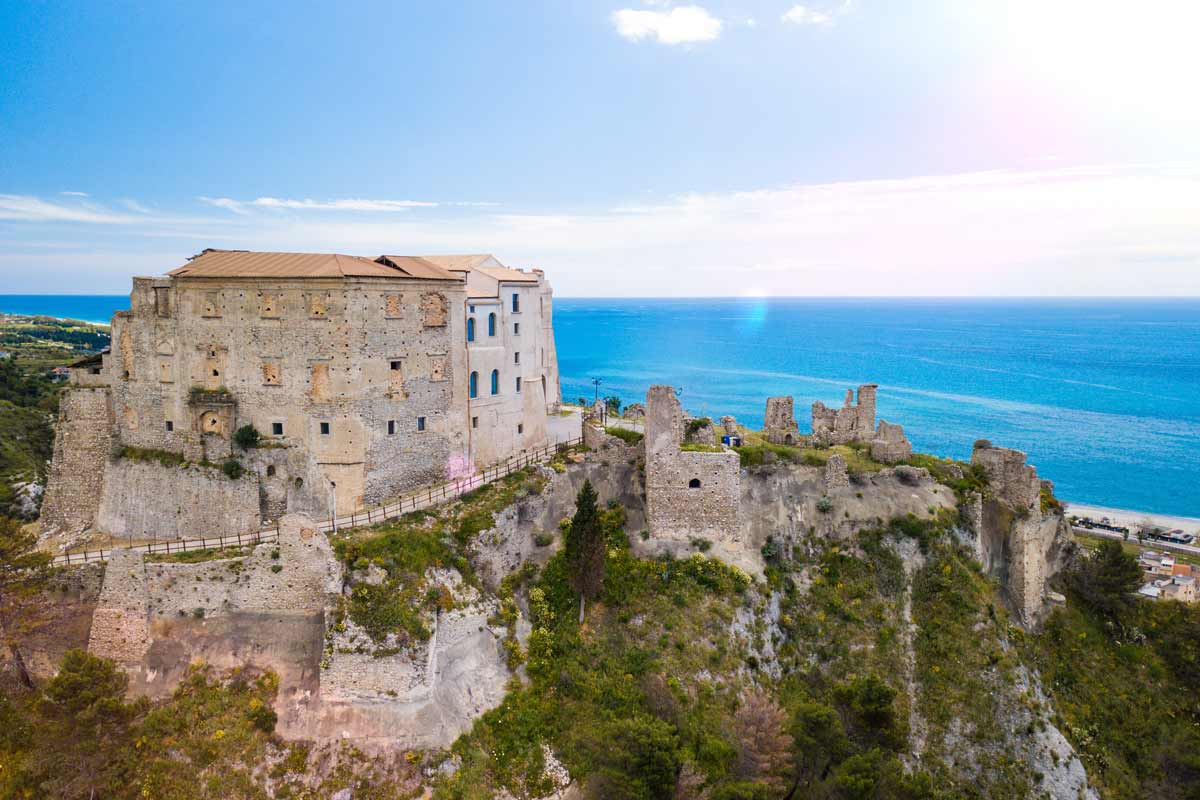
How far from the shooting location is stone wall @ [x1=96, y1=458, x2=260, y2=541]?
36.3 m

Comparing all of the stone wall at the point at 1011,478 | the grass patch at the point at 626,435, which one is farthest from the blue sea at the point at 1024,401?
the grass patch at the point at 626,435

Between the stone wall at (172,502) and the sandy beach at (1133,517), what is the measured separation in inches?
3389

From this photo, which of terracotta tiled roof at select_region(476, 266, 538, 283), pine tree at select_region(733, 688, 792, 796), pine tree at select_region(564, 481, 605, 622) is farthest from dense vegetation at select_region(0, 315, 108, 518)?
pine tree at select_region(733, 688, 792, 796)

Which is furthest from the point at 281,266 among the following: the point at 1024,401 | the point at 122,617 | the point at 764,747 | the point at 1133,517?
the point at 1024,401

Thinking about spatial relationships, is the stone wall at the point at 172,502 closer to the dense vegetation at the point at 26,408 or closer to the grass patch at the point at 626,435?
the grass patch at the point at 626,435

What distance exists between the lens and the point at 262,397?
119 ft

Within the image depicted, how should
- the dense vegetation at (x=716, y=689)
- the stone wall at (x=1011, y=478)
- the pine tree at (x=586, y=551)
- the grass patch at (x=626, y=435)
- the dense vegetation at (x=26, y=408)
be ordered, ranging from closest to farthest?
the dense vegetation at (x=716, y=689), the pine tree at (x=586, y=551), the stone wall at (x=1011, y=478), the grass patch at (x=626, y=435), the dense vegetation at (x=26, y=408)

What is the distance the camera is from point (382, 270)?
36.6 metres

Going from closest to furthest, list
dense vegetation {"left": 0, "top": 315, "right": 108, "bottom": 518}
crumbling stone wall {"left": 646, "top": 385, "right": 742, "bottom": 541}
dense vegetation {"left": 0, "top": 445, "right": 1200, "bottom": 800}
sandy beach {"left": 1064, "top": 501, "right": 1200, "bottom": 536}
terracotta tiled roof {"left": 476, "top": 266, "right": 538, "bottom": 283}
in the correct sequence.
→ dense vegetation {"left": 0, "top": 445, "right": 1200, "bottom": 800} → crumbling stone wall {"left": 646, "top": 385, "right": 742, "bottom": 541} → terracotta tiled roof {"left": 476, "top": 266, "right": 538, "bottom": 283} → dense vegetation {"left": 0, "top": 315, "right": 108, "bottom": 518} → sandy beach {"left": 1064, "top": 501, "right": 1200, "bottom": 536}

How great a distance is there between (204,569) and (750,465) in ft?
84.9

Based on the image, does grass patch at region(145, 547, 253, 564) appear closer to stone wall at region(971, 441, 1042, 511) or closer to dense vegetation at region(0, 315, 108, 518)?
dense vegetation at region(0, 315, 108, 518)

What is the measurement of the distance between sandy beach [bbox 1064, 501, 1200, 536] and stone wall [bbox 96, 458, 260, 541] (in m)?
86.1

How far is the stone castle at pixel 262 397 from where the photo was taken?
35.7m

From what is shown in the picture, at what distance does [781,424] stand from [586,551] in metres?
16.0
